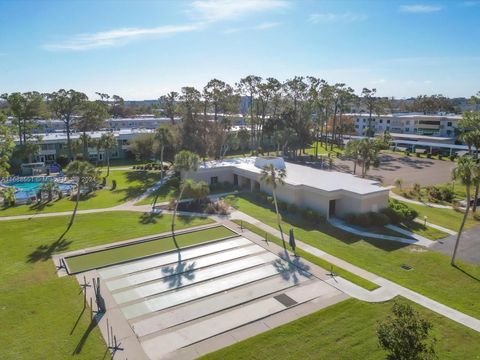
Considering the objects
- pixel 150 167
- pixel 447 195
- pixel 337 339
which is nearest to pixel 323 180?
pixel 447 195

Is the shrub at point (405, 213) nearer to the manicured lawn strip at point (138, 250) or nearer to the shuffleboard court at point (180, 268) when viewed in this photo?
the shuffleboard court at point (180, 268)

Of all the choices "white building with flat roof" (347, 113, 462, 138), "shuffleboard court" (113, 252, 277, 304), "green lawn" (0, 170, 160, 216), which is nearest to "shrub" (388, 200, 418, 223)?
"shuffleboard court" (113, 252, 277, 304)

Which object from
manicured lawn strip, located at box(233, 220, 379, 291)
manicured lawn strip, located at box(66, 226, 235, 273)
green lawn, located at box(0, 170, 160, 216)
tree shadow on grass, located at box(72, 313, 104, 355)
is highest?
green lawn, located at box(0, 170, 160, 216)

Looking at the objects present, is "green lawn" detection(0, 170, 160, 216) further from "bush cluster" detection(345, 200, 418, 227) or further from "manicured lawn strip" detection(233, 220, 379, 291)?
"bush cluster" detection(345, 200, 418, 227)

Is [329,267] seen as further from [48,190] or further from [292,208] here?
[48,190]

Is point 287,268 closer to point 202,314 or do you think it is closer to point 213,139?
point 202,314

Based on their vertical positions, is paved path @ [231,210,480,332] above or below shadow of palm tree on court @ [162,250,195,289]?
above

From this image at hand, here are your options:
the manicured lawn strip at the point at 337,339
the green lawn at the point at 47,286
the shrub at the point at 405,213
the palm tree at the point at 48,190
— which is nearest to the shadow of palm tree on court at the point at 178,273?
the green lawn at the point at 47,286
